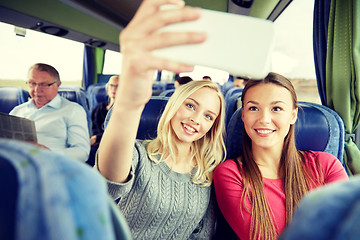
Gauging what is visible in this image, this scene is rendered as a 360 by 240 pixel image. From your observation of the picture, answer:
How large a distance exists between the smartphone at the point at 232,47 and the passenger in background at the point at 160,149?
0.16ft

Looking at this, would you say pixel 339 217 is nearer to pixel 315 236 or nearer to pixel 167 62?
pixel 315 236

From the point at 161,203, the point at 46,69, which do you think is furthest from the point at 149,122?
the point at 46,69

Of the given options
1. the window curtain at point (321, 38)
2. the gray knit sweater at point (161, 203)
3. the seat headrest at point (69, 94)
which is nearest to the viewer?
the gray knit sweater at point (161, 203)

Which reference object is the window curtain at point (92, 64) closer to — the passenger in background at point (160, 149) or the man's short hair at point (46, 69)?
the man's short hair at point (46, 69)

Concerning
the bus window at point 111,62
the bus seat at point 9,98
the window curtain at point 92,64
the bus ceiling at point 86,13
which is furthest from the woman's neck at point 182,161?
the bus window at point 111,62

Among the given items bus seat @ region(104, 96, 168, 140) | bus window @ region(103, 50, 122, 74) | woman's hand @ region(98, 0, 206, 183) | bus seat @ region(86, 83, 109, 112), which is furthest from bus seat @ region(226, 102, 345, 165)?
bus window @ region(103, 50, 122, 74)

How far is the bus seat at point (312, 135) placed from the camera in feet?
5.08

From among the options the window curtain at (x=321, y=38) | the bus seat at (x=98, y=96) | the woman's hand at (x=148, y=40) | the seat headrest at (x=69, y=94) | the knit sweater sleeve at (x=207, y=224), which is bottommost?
the bus seat at (x=98, y=96)

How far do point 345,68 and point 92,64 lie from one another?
22.3 feet

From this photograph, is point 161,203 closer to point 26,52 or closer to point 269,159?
point 269,159

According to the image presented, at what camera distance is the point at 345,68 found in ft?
6.11

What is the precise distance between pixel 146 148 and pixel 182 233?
0.45 meters

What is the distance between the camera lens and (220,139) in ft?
4.92

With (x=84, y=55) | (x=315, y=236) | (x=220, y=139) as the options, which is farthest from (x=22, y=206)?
(x=84, y=55)
